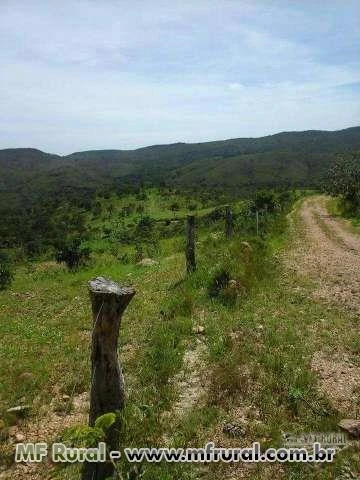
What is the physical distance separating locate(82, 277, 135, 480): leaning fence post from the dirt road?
27.8 feet

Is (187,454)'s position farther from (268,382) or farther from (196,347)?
(196,347)

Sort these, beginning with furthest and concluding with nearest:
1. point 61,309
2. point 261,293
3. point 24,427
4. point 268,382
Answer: point 61,309 → point 261,293 → point 268,382 → point 24,427

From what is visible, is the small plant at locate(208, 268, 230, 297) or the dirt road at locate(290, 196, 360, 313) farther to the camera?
the dirt road at locate(290, 196, 360, 313)

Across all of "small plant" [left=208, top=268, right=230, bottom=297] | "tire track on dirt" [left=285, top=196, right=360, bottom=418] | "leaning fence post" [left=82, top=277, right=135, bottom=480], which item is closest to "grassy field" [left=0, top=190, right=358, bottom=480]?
"small plant" [left=208, top=268, right=230, bottom=297]

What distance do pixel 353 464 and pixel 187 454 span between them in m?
2.30

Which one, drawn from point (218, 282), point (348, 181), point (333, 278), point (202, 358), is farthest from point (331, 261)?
point (348, 181)

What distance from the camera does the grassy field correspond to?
6.81 m

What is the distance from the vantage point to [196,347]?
1028 centimetres

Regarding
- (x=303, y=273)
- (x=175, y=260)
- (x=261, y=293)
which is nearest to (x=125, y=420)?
(x=261, y=293)

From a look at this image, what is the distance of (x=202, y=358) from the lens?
9.62 meters

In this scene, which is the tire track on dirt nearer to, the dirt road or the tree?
the dirt road

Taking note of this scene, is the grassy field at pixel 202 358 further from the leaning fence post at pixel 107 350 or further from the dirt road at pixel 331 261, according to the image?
the dirt road at pixel 331 261

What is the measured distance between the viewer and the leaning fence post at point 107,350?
20.0 feet

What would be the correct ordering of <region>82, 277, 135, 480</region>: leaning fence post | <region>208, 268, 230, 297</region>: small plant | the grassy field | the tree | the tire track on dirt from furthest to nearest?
the tree < <region>208, 268, 230, 297</region>: small plant < the tire track on dirt < the grassy field < <region>82, 277, 135, 480</region>: leaning fence post
